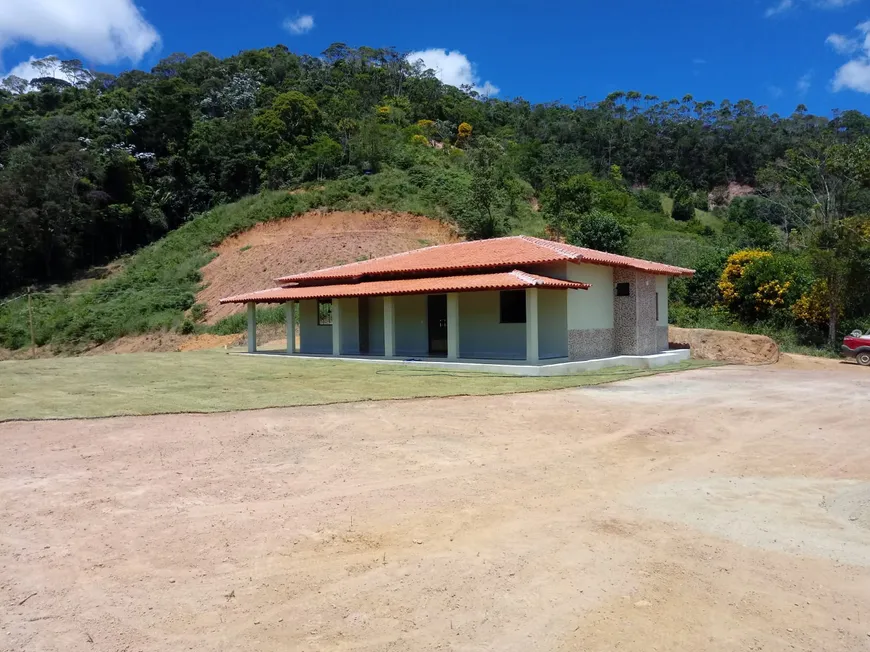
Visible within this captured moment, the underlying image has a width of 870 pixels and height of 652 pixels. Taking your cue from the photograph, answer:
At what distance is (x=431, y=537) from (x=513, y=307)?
50.8 feet

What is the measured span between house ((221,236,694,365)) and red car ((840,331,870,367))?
5688 mm

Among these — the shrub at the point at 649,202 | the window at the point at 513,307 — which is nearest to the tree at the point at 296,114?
the shrub at the point at 649,202

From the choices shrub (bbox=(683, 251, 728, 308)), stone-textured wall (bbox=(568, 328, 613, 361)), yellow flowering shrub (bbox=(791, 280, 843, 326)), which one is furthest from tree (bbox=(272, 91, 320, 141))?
stone-textured wall (bbox=(568, 328, 613, 361))

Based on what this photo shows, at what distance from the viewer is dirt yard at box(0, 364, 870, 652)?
13.2ft

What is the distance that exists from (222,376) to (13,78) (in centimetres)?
9186

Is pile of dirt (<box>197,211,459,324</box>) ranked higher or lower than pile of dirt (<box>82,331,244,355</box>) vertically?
higher

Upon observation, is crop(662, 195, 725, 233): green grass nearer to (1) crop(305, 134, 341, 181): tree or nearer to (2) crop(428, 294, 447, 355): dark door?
(1) crop(305, 134, 341, 181): tree

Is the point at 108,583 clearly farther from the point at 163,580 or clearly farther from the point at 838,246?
the point at 838,246

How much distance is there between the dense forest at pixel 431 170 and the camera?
95.8 feet

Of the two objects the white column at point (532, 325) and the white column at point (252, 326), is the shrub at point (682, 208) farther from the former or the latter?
the white column at point (532, 325)

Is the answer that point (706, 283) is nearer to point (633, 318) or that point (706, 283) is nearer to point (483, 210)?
point (633, 318)

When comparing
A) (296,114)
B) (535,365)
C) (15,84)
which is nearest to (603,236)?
(535,365)

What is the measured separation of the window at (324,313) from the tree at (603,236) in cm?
1500

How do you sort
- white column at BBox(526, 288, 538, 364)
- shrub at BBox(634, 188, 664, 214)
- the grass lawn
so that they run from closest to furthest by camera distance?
the grass lawn → white column at BBox(526, 288, 538, 364) → shrub at BBox(634, 188, 664, 214)
